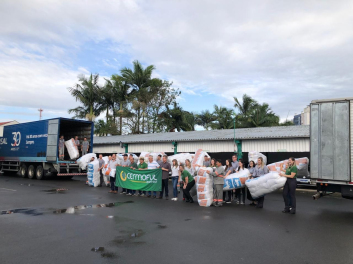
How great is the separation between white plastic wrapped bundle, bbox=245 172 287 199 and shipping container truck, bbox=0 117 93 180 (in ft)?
41.1

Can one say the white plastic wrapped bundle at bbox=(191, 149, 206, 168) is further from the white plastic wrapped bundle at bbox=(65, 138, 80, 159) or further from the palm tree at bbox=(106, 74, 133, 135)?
the palm tree at bbox=(106, 74, 133, 135)

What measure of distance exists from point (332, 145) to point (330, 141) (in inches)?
5.2

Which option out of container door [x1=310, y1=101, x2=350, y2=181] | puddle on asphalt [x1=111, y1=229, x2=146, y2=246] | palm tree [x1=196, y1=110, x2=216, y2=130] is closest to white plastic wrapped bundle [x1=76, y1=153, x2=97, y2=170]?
puddle on asphalt [x1=111, y1=229, x2=146, y2=246]

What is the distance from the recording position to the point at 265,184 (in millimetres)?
9680

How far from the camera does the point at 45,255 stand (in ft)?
16.6

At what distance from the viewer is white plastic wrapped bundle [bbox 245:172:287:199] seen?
945cm

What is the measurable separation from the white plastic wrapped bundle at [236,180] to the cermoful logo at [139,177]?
3.18 m

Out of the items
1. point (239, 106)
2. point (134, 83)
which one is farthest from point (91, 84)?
point (239, 106)

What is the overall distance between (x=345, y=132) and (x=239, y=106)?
27805 mm

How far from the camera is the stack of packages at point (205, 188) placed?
10.3 metres

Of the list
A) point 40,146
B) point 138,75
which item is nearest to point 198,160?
point 40,146

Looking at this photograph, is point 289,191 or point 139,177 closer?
point 289,191

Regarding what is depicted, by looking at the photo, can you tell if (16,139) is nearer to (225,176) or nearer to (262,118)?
(225,176)

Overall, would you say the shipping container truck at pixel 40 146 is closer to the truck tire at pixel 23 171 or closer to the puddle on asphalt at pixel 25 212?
the truck tire at pixel 23 171
